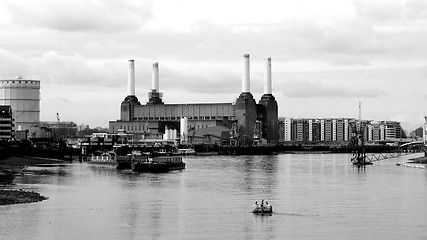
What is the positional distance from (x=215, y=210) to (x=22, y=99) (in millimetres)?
150521

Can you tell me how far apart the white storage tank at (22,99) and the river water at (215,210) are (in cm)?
12093

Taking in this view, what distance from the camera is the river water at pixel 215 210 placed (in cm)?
3750

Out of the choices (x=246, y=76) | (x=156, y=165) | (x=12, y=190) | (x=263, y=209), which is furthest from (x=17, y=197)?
(x=246, y=76)

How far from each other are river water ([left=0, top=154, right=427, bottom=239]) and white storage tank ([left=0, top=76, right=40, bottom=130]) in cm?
12093

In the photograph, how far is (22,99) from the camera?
189 metres

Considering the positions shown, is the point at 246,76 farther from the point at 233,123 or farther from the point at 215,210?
the point at 215,210

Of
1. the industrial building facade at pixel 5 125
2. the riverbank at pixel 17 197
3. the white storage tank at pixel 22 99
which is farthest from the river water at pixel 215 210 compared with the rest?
the white storage tank at pixel 22 99

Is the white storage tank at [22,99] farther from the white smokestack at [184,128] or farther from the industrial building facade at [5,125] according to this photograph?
the white smokestack at [184,128]

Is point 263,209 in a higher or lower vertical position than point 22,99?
lower

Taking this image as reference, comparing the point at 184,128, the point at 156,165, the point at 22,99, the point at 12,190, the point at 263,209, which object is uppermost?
the point at 22,99

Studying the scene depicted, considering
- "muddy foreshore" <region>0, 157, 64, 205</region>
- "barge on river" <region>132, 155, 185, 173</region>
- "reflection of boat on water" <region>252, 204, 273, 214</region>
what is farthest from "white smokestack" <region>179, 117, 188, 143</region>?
"reflection of boat on water" <region>252, 204, 273, 214</region>

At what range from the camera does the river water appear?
37500mm

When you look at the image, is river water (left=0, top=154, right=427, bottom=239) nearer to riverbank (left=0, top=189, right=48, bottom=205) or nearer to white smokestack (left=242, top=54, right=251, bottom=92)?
riverbank (left=0, top=189, right=48, bottom=205)

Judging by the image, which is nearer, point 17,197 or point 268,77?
point 17,197
